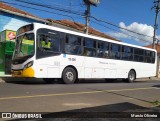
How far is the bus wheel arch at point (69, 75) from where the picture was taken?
18469mm

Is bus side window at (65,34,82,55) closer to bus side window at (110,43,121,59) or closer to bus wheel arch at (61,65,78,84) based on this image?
bus wheel arch at (61,65,78,84)

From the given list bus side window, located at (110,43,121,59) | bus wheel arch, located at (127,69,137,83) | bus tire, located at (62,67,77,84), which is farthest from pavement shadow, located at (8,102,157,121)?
bus wheel arch, located at (127,69,137,83)

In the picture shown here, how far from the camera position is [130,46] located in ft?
81.9

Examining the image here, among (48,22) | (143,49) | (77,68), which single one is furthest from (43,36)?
(143,49)

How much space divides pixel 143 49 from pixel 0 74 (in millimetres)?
11385

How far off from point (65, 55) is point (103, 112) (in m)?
9.53

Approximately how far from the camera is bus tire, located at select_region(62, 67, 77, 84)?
1847cm

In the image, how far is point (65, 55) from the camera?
1841cm

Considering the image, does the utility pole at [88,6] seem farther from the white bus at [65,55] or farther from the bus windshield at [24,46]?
the bus windshield at [24,46]

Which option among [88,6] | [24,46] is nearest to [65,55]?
[24,46]

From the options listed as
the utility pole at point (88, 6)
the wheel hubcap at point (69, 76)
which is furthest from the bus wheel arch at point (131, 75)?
the wheel hubcap at point (69, 76)

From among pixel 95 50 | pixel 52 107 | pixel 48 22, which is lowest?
pixel 52 107

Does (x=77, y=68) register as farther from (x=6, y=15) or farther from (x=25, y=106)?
(x=25, y=106)

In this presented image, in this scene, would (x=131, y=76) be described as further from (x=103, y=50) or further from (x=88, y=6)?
(x=88, y=6)
